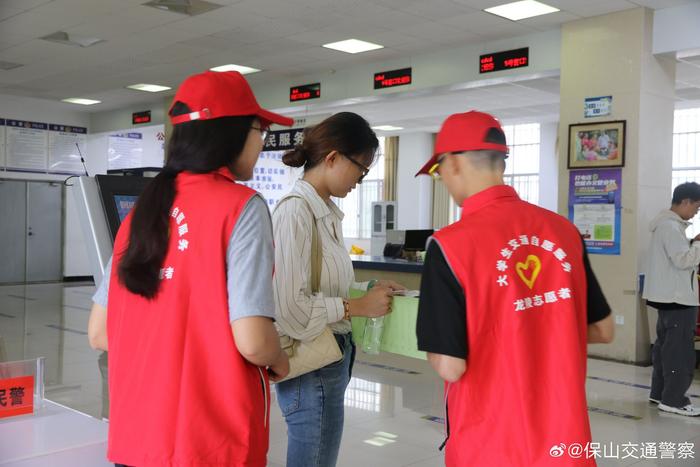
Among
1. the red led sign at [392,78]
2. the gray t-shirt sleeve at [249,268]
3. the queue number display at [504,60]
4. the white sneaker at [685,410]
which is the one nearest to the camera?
the gray t-shirt sleeve at [249,268]

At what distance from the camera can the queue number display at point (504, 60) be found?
8.22 meters

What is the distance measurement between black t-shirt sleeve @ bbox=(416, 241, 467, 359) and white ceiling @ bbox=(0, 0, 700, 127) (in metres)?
6.11

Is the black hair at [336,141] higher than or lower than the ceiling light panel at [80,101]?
lower

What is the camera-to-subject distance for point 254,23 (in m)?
8.01

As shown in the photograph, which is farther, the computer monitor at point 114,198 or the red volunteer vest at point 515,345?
the computer monitor at point 114,198

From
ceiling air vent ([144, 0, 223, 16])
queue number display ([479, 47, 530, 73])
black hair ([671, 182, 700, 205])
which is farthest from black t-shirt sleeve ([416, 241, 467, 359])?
queue number display ([479, 47, 530, 73])

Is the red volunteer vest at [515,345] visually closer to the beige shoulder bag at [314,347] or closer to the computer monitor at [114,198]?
the beige shoulder bag at [314,347]

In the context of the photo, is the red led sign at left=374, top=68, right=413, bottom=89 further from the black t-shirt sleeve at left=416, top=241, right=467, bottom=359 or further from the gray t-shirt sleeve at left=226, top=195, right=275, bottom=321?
the gray t-shirt sleeve at left=226, top=195, right=275, bottom=321

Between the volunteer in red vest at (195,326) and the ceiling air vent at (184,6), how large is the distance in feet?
21.4

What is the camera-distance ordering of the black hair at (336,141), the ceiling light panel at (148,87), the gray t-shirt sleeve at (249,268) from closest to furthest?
the gray t-shirt sleeve at (249,268)
the black hair at (336,141)
the ceiling light panel at (148,87)

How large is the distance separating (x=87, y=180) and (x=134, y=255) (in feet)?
3.12

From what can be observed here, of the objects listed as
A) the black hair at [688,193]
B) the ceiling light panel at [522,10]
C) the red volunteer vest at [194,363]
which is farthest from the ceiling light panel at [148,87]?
the red volunteer vest at [194,363]

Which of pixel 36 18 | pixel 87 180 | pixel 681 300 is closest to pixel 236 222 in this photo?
pixel 87 180

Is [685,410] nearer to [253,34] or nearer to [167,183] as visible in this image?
[167,183]
